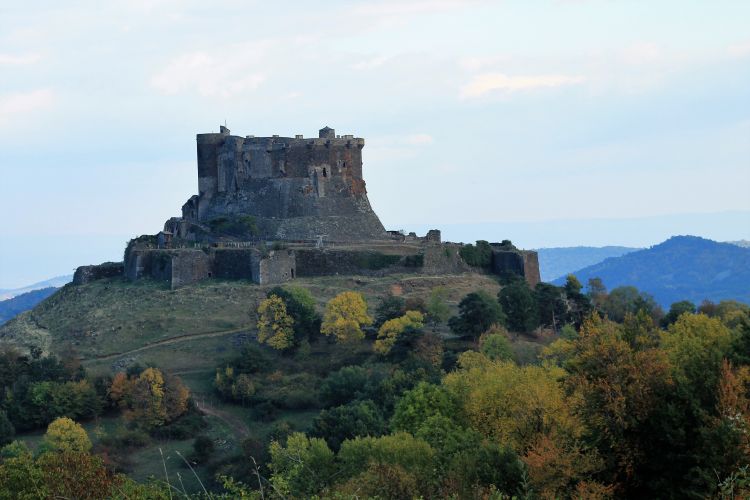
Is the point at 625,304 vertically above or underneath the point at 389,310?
underneath

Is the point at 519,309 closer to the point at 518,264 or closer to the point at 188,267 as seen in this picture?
the point at 518,264

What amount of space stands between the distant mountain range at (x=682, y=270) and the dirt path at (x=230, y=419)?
92744 mm

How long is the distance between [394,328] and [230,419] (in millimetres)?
8009

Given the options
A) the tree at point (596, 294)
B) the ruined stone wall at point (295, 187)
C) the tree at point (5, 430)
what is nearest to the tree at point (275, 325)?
the ruined stone wall at point (295, 187)

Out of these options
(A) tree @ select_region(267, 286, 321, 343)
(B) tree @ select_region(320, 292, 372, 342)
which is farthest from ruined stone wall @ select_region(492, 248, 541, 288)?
(A) tree @ select_region(267, 286, 321, 343)

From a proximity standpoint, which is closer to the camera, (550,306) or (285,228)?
(550,306)

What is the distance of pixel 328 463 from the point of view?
29.6 meters

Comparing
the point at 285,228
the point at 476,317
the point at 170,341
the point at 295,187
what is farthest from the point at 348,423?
the point at 295,187

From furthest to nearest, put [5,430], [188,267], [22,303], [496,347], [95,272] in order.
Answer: [22,303] → [95,272] → [188,267] → [496,347] → [5,430]

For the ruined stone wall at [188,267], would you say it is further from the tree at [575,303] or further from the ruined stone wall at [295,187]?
the tree at [575,303]

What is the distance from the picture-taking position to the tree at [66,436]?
38759 millimetres

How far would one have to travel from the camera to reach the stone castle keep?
56094 mm

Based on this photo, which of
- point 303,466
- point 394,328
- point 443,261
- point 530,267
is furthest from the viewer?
point 530,267

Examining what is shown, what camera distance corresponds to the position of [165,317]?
51.3 m
